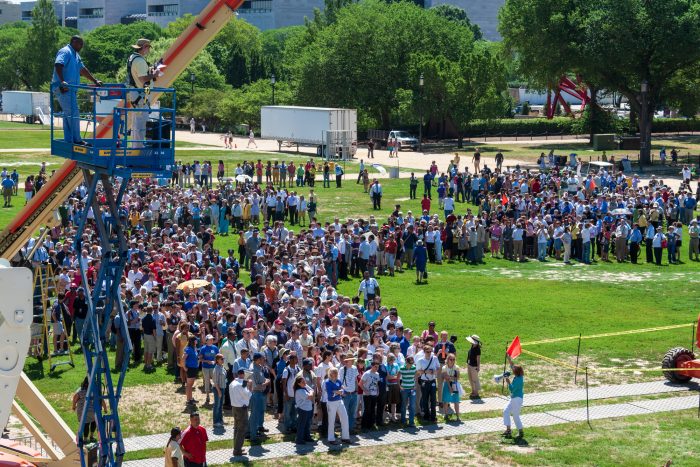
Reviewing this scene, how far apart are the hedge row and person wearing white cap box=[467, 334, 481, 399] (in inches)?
2190

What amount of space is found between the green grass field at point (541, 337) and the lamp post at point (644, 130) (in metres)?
24.3

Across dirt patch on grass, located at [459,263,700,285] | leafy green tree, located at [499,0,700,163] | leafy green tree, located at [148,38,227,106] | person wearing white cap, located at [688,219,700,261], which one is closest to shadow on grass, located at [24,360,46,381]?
dirt patch on grass, located at [459,263,700,285]

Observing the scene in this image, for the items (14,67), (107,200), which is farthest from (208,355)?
(14,67)

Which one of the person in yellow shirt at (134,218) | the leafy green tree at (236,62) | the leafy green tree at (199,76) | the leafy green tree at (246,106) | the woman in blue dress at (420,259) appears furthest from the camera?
the leafy green tree at (236,62)

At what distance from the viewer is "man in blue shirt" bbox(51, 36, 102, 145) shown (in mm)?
→ 12898

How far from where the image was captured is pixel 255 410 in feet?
58.3

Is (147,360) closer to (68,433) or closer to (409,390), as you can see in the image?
(409,390)

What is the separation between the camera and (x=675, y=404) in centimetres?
2022

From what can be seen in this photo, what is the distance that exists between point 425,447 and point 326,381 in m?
1.97

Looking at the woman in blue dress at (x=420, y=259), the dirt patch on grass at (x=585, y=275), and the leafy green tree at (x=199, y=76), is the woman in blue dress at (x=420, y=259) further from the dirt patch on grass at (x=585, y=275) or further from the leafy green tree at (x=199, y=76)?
the leafy green tree at (x=199, y=76)

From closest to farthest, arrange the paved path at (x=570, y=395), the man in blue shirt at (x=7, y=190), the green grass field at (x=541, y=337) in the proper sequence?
the green grass field at (x=541, y=337) < the paved path at (x=570, y=395) < the man in blue shirt at (x=7, y=190)

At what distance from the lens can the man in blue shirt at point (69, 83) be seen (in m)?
12.9

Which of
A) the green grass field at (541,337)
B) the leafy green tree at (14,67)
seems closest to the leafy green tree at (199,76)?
the leafy green tree at (14,67)

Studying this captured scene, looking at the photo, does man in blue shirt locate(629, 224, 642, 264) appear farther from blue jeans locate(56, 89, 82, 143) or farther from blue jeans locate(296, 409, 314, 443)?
blue jeans locate(56, 89, 82, 143)
